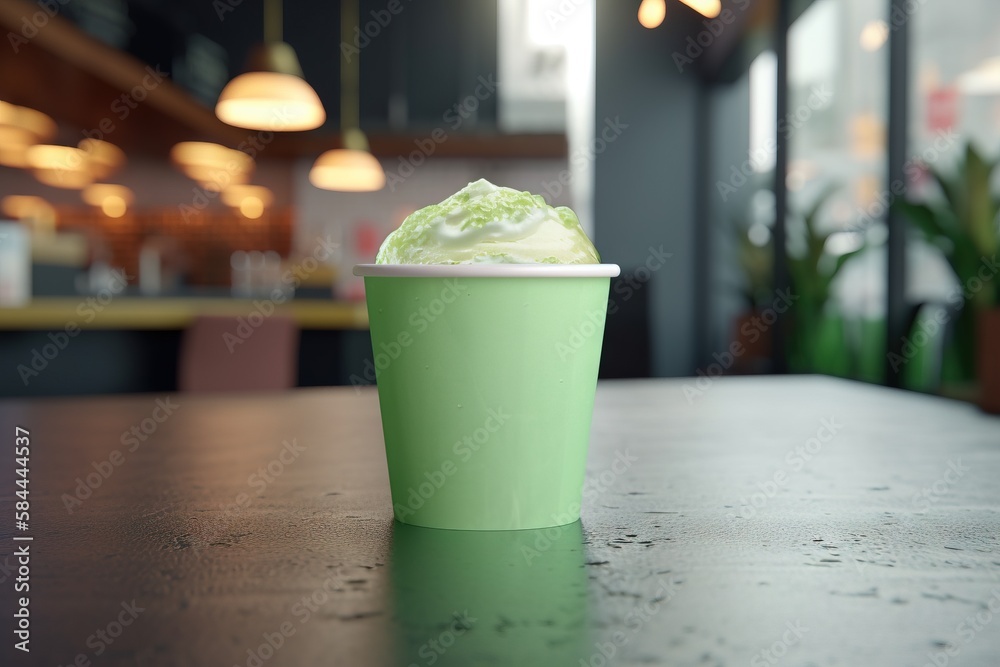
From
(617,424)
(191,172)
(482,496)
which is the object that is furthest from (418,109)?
(482,496)

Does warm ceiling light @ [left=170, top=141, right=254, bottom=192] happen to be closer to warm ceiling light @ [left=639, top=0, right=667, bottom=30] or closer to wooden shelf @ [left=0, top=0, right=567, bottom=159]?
wooden shelf @ [left=0, top=0, right=567, bottom=159]

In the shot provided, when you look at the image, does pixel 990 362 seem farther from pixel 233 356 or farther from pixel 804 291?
pixel 804 291

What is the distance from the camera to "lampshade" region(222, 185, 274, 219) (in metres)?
7.09

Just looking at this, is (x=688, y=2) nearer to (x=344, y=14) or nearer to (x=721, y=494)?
(x=721, y=494)

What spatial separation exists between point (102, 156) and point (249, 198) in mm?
1146

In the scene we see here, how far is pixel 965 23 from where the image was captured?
10.3ft

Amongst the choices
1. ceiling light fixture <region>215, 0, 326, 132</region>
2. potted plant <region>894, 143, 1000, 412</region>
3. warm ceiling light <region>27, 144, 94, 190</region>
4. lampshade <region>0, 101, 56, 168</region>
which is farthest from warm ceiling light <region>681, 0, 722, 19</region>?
warm ceiling light <region>27, 144, 94, 190</region>

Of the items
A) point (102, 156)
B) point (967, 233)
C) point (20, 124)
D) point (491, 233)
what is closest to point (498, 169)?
point (102, 156)

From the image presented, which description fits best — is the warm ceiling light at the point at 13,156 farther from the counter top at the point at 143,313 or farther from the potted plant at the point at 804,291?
the potted plant at the point at 804,291

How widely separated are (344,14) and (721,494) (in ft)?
20.2

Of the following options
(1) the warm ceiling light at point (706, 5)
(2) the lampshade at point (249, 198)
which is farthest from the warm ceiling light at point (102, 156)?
(1) the warm ceiling light at point (706, 5)

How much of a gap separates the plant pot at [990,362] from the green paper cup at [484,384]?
2.62ft

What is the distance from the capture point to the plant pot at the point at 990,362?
1133 millimetres

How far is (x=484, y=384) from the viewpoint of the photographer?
51 cm
